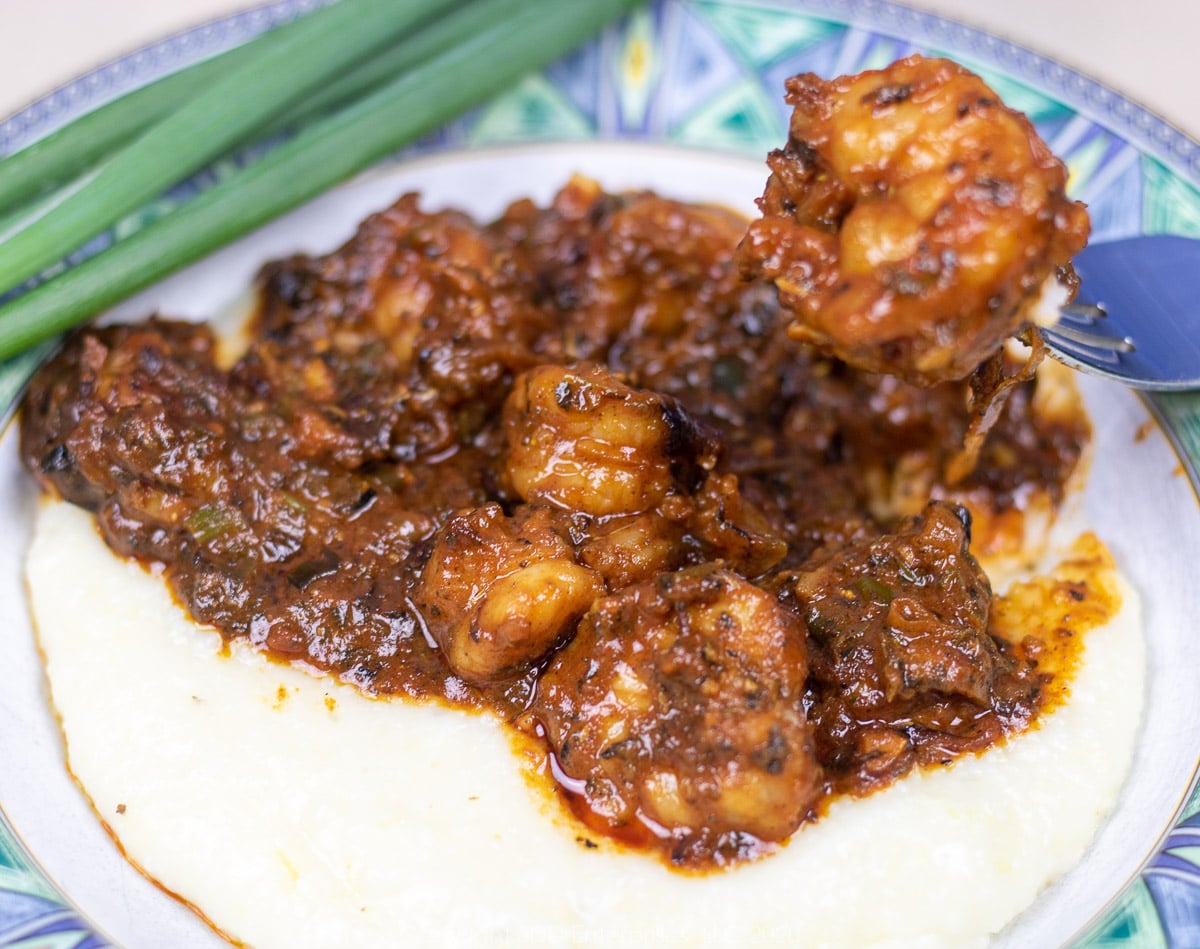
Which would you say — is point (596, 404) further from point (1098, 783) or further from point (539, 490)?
point (1098, 783)

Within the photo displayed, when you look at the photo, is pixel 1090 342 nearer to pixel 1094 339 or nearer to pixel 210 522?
pixel 1094 339

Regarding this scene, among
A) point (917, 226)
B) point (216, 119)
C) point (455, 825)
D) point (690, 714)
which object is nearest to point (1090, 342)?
point (917, 226)

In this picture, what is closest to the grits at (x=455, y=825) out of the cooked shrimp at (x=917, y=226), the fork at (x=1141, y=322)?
the fork at (x=1141, y=322)

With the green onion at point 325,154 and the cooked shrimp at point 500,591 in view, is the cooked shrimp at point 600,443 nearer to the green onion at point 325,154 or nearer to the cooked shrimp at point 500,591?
the cooked shrimp at point 500,591

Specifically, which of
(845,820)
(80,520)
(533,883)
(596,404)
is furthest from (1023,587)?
(80,520)

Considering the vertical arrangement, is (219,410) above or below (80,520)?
above

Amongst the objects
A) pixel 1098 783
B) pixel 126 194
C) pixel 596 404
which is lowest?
pixel 1098 783

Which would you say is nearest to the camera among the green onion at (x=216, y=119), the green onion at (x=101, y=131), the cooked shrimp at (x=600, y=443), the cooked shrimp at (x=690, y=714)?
the cooked shrimp at (x=690, y=714)
